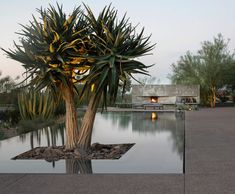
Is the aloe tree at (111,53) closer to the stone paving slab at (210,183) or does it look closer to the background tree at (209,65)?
the stone paving slab at (210,183)

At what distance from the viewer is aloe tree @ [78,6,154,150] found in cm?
779

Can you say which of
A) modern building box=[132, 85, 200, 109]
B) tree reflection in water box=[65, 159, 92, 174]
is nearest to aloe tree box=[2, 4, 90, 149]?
tree reflection in water box=[65, 159, 92, 174]

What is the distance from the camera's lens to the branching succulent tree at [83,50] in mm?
7895

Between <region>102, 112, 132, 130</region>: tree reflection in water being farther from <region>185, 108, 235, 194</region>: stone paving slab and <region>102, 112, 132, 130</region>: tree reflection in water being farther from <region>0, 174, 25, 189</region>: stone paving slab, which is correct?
<region>0, 174, 25, 189</region>: stone paving slab

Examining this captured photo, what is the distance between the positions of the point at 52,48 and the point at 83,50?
2.86 ft

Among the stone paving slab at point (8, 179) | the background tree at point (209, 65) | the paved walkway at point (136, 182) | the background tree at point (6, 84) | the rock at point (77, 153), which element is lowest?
the rock at point (77, 153)

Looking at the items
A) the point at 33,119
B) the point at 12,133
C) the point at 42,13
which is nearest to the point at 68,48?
the point at 42,13

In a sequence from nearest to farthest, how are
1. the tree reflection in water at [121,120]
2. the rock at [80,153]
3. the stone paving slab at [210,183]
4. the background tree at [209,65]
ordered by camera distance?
the stone paving slab at [210,183] < the rock at [80,153] < the tree reflection in water at [121,120] < the background tree at [209,65]

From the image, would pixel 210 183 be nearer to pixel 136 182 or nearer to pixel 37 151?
pixel 136 182

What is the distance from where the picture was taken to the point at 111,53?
786 centimetres

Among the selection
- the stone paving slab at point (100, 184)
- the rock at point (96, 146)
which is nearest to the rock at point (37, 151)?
the rock at point (96, 146)

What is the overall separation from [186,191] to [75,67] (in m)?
4.51

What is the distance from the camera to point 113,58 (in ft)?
25.4

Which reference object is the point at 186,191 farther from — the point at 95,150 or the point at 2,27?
the point at 2,27
